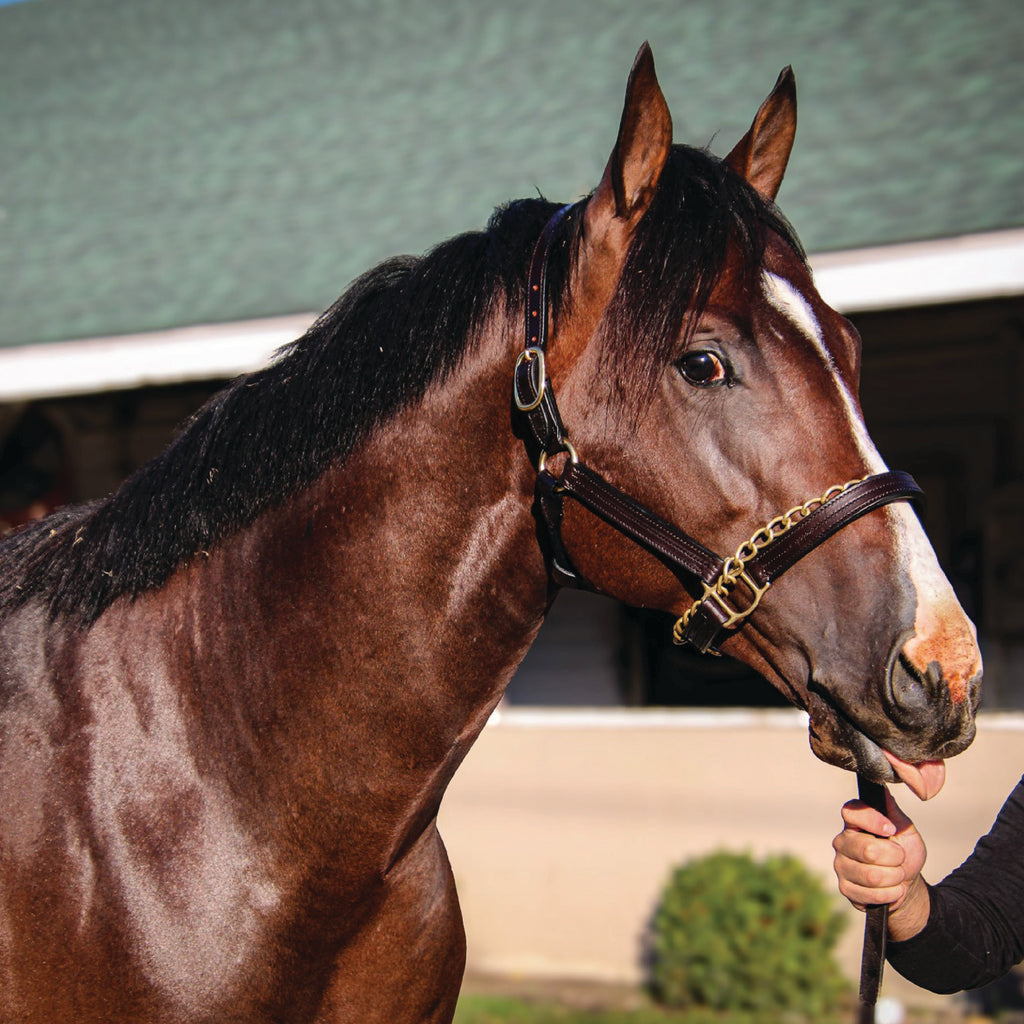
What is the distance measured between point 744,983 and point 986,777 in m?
1.50

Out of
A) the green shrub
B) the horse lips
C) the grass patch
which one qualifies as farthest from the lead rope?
the grass patch

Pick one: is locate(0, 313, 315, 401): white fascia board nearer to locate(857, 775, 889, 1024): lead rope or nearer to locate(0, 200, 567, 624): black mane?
locate(0, 200, 567, 624): black mane

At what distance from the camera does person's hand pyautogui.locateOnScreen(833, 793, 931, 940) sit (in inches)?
67.4

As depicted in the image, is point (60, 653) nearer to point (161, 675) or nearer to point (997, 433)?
point (161, 675)

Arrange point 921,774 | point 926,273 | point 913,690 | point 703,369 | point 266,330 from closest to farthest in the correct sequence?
point 913,690 < point 921,774 < point 703,369 < point 926,273 < point 266,330

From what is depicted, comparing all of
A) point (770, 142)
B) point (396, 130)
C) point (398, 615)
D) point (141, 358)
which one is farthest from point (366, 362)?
point (396, 130)

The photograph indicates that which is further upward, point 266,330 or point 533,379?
point 533,379

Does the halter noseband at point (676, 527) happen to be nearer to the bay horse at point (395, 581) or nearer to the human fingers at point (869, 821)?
the bay horse at point (395, 581)

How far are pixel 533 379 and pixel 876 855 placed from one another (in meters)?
0.95

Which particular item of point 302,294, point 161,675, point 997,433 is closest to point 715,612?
point 161,675

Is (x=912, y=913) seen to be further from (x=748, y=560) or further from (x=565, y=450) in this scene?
(x=565, y=450)

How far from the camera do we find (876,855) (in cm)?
171

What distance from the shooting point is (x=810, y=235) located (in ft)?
16.1

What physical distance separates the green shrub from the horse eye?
151 inches
